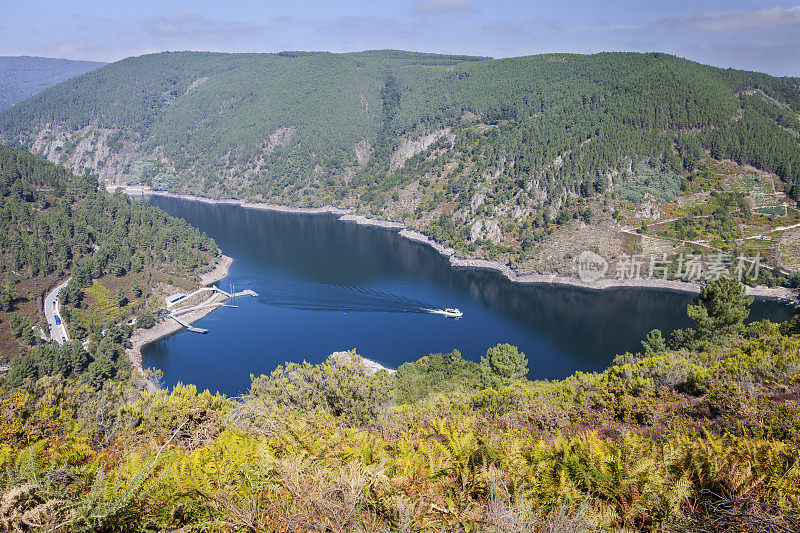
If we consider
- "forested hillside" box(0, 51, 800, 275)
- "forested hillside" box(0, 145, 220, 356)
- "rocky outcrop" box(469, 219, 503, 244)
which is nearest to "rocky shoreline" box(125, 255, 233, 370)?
"forested hillside" box(0, 145, 220, 356)

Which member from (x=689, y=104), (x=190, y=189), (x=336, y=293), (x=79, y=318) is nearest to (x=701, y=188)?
(x=689, y=104)

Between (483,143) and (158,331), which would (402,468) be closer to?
(158,331)

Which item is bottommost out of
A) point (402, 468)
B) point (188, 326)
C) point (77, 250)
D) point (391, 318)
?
point (188, 326)

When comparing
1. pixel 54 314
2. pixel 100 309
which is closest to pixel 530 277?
pixel 100 309

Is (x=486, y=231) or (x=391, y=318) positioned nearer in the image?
(x=391, y=318)

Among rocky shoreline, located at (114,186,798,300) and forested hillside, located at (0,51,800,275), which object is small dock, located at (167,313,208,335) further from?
forested hillside, located at (0,51,800,275)

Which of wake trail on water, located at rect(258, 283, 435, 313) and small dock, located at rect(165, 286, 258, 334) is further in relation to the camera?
wake trail on water, located at rect(258, 283, 435, 313)
